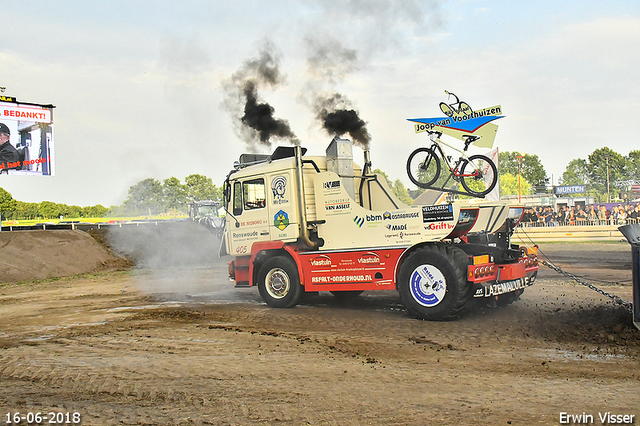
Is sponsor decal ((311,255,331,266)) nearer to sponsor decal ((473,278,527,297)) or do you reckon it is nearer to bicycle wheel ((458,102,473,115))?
sponsor decal ((473,278,527,297))

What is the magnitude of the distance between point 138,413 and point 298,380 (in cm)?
161

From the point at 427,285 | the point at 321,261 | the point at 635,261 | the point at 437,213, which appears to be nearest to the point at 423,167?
the point at 437,213

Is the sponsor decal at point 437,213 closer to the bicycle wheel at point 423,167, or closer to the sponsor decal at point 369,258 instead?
the sponsor decal at point 369,258

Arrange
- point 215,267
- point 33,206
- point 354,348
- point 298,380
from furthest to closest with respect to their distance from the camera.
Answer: point 33,206, point 215,267, point 354,348, point 298,380

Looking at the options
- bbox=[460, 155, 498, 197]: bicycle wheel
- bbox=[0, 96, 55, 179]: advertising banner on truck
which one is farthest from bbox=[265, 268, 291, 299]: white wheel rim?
bbox=[0, 96, 55, 179]: advertising banner on truck

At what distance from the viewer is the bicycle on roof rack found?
9.85 m

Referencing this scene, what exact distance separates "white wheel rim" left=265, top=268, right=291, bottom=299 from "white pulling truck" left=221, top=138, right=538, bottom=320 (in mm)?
20

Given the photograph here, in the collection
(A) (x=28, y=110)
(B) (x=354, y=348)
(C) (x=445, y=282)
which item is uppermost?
(A) (x=28, y=110)

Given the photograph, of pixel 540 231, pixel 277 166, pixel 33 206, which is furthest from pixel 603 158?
pixel 277 166

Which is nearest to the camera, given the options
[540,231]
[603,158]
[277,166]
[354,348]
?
[354,348]

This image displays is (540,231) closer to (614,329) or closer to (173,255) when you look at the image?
(173,255)

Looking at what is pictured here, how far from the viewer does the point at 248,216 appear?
10445 mm

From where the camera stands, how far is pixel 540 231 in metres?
25.8

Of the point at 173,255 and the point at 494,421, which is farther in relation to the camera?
the point at 173,255
